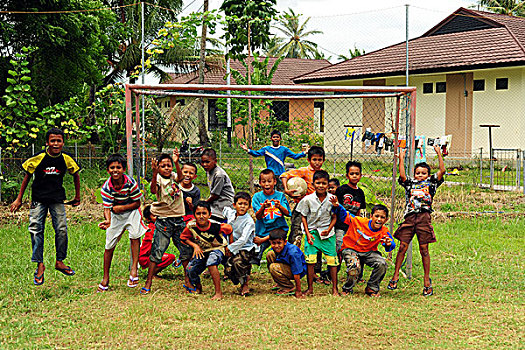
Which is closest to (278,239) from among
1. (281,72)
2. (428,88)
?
(428,88)

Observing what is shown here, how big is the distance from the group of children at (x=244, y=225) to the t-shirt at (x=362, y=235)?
0.01 meters

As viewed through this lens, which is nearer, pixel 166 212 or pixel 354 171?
pixel 354 171

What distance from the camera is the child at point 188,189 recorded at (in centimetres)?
643

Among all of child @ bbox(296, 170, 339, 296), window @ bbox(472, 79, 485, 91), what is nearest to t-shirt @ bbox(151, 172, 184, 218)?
child @ bbox(296, 170, 339, 296)

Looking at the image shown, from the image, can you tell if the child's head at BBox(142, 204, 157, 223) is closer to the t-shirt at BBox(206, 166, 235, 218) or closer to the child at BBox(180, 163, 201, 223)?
the child at BBox(180, 163, 201, 223)

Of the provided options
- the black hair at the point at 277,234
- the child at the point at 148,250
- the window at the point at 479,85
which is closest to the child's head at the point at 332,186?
the black hair at the point at 277,234

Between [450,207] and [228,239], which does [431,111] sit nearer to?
[450,207]

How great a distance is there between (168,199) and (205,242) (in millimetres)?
730

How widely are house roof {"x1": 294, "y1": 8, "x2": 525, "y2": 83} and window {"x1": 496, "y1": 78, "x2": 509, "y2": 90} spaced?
0.79 metres

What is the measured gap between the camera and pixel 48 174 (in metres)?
6.11

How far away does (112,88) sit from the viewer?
13242mm

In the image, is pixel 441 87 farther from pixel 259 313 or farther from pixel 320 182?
pixel 259 313

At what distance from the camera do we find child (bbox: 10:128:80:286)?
19.8ft

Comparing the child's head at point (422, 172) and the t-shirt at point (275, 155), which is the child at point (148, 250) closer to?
the t-shirt at point (275, 155)
